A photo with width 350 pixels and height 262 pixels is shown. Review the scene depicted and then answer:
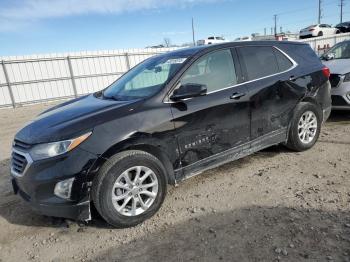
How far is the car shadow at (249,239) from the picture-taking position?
283 cm

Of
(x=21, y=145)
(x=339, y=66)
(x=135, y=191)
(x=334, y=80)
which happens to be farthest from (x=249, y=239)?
(x=339, y=66)

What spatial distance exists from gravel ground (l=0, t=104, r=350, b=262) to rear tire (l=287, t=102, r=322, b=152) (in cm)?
41

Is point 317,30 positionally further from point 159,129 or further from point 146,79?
point 159,129

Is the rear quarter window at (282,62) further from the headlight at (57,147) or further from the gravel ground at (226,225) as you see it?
the headlight at (57,147)

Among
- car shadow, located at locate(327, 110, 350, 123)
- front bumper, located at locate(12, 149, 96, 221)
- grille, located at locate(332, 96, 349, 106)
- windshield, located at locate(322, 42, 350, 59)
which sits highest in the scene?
windshield, located at locate(322, 42, 350, 59)

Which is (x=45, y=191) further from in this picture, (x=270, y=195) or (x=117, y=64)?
(x=117, y=64)

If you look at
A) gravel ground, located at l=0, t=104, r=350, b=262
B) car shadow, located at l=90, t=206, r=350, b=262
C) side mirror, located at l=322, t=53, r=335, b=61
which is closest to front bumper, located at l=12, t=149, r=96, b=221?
gravel ground, located at l=0, t=104, r=350, b=262

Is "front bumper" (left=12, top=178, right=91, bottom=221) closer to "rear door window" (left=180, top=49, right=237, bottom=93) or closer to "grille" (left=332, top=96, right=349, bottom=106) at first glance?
"rear door window" (left=180, top=49, right=237, bottom=93)

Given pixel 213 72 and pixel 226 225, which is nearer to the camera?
pixel 226 225

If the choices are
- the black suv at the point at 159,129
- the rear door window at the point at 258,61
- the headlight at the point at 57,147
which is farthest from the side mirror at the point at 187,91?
the headlight at the point at 57,147

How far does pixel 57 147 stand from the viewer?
320 centimetres

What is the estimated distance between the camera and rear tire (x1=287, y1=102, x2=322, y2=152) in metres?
4.94

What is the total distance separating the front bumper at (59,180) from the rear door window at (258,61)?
96.8 inches

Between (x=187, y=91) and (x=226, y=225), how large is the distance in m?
1.51
